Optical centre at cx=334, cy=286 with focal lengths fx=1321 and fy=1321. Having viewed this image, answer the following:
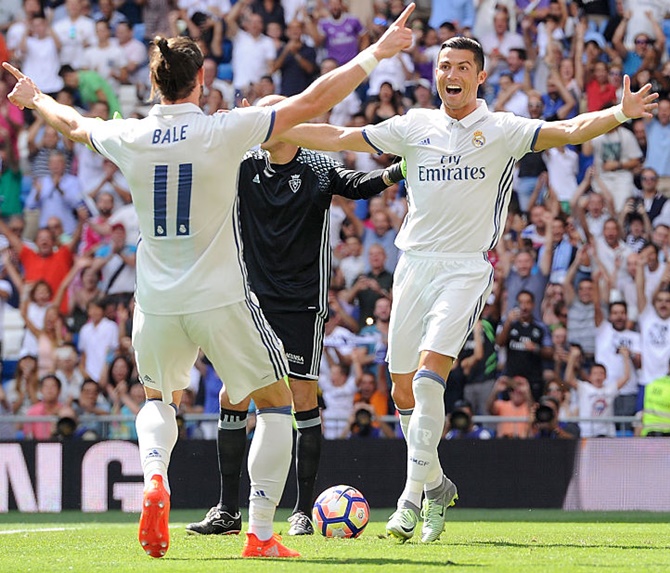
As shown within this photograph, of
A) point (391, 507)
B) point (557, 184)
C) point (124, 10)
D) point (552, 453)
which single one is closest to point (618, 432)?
point (552, 453)

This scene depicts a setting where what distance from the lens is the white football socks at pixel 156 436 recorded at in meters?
6.77

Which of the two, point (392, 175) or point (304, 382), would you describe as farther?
point (304, 382)

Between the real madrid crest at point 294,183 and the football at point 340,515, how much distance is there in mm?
2126

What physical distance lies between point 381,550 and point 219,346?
5.28ft

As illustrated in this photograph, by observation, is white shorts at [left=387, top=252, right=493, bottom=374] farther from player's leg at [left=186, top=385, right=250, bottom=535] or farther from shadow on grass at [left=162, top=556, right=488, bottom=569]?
shadow on grass at [left=162, top=556, right=488, bottom=569]

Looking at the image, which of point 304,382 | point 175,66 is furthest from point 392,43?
point 304,382

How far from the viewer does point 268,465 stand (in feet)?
22.6

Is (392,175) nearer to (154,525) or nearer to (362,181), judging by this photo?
(362,181)

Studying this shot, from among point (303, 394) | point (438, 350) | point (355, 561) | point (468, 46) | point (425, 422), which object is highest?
point (468, 46)

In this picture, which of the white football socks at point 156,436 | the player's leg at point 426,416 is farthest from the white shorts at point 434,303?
the white football socks at point 156,436

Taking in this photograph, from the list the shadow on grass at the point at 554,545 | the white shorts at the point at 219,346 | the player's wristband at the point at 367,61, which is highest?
the player's wristband at the point at 367,61

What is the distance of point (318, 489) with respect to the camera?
13.2m

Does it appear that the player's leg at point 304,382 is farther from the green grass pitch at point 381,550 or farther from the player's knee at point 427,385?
the player's knee at point 427,385

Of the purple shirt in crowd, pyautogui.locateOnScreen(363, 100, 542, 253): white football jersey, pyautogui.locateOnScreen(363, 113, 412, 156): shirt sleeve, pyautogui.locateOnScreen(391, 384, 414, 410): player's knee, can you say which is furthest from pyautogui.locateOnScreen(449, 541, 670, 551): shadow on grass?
the purple shirt in crowd
